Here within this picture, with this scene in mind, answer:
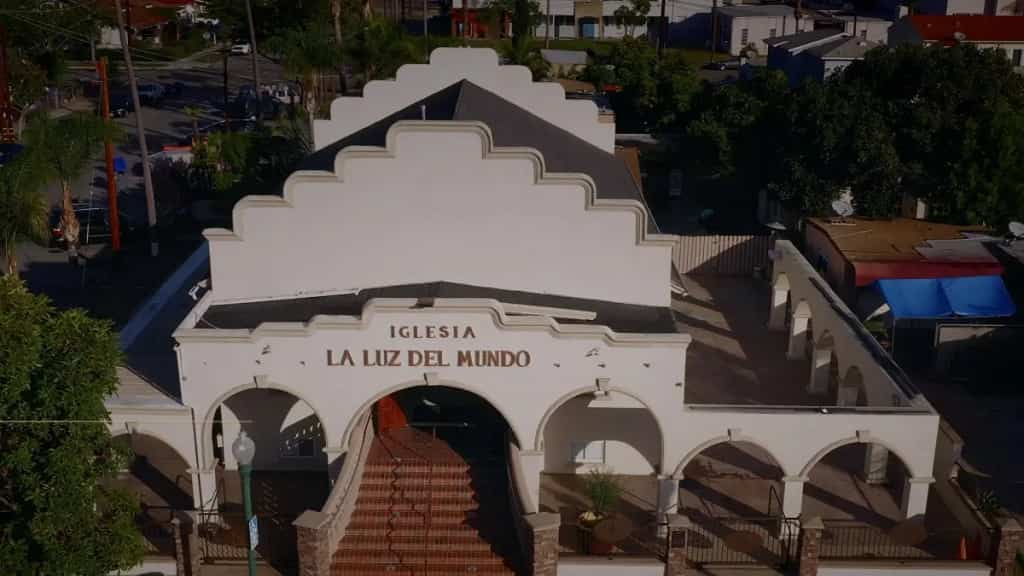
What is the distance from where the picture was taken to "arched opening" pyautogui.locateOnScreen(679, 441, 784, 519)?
2522 centimetres

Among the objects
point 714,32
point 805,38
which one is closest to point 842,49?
point 805,38

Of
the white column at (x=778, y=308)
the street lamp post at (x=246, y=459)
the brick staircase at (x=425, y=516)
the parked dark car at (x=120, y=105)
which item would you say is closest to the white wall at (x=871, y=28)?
the parked dark car at (x=120, y=105)

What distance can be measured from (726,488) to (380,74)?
39922 millimetres

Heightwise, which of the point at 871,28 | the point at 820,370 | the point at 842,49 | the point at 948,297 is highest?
the point at 871,28

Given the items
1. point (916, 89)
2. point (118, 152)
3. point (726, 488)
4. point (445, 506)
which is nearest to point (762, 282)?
point (916, 89)

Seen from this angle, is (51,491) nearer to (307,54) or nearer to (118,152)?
(307,54)

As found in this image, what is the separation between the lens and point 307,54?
57.9 meters

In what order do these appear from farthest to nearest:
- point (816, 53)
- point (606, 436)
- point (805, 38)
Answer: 1. point (805, 38)
2. point (816, 53)
3. point (606, 436)

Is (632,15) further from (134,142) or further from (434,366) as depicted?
(434,366)

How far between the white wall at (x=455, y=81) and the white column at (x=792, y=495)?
1560 cm

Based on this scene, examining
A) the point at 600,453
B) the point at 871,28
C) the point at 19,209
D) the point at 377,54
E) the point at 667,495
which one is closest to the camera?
the point at 667,495

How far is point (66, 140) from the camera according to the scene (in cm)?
3509

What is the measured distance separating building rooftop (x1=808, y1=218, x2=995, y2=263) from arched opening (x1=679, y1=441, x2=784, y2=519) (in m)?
10.7

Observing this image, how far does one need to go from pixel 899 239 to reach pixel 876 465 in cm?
1367
